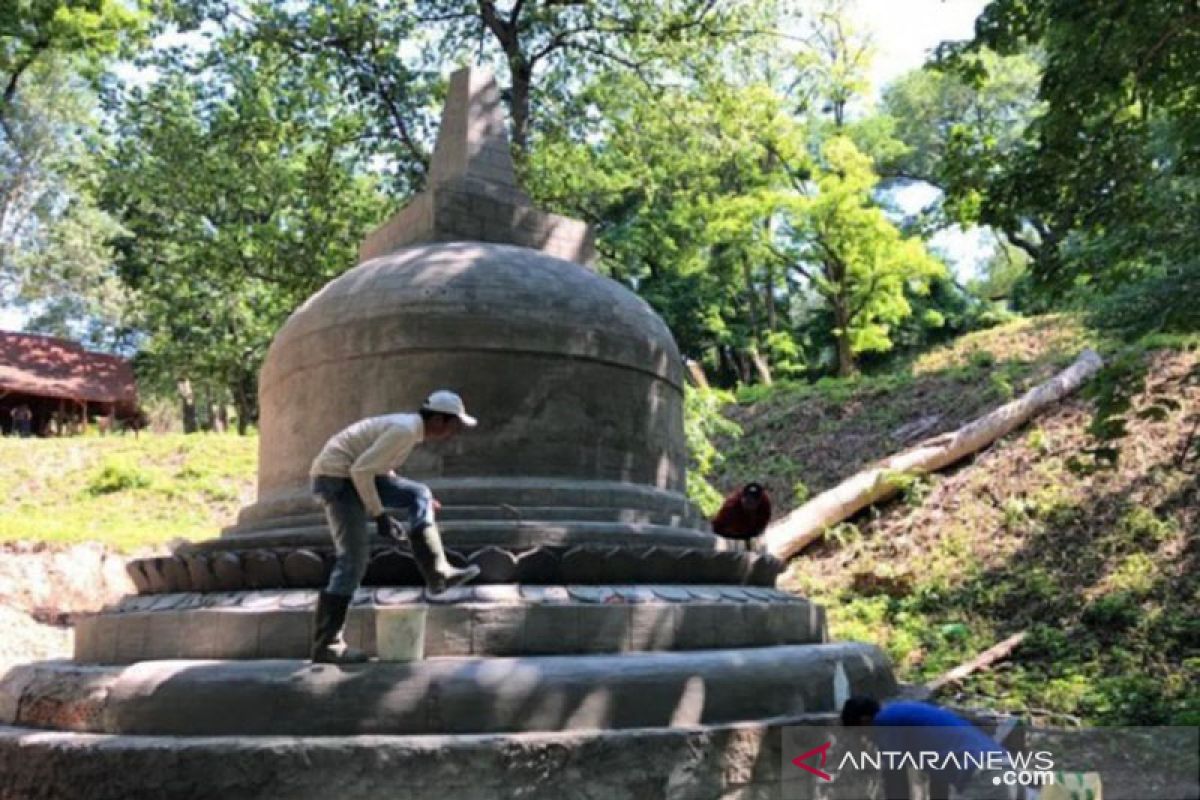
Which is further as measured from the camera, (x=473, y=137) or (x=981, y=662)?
(x=981, y=662)

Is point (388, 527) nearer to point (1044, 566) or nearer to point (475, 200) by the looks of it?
point (475, 200)

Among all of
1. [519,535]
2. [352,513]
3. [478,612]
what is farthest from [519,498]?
[352,513]

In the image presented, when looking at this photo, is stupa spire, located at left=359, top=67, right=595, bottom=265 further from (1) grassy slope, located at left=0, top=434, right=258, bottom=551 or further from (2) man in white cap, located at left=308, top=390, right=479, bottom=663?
(1) grassy slope, located at left=0, top=434, right=258, bottom=551

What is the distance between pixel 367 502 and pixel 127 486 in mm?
17187

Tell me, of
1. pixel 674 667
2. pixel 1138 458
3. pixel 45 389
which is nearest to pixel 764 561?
pixel 674 667

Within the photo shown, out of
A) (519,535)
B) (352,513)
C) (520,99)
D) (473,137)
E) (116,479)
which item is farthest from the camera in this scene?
(116,479)

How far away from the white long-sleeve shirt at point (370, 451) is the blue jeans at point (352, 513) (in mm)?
67

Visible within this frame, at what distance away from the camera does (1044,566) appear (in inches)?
481

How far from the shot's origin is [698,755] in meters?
5.00

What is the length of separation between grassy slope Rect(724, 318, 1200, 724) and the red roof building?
20912mm

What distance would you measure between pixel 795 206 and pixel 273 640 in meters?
21.4

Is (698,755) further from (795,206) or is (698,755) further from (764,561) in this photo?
(795,206)

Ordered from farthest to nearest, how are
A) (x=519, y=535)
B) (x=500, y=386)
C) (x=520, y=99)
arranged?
1. (x=520, y=99)
2. (x=500, y=386)
3. (x=519, y=535)

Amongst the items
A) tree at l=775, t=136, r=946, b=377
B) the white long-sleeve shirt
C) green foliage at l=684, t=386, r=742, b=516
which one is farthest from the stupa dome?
tree at l=775, t=136, r=946, b=377
